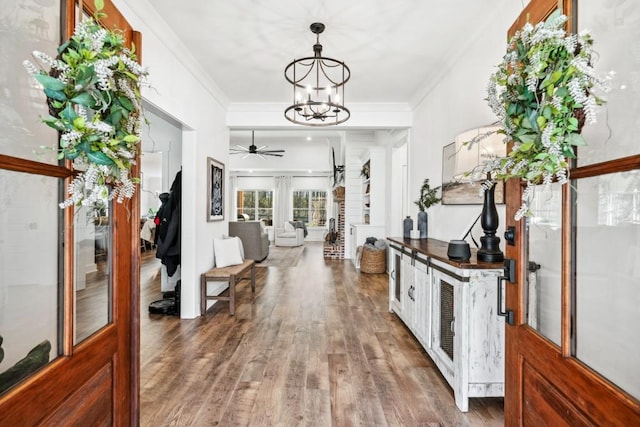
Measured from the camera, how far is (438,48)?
3.25 metres

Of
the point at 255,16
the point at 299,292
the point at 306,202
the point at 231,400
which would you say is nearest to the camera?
the point at 231,400

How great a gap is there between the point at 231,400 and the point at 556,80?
2377 millimetres

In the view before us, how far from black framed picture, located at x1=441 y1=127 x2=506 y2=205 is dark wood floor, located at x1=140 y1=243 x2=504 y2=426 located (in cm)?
143

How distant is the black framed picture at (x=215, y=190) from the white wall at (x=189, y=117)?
0.34 feet

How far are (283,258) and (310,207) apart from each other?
190 inches

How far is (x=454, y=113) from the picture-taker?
3.33 metres

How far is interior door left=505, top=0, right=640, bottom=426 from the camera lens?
2.76 ft

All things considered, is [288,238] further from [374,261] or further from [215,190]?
[215,190]

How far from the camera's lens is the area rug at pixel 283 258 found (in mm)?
7273

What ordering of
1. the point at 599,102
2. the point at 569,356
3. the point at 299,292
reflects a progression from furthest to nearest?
the point at 299,292
the point at 569,356
the point at 599,102

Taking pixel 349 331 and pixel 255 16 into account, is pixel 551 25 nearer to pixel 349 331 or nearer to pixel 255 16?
pixel 255 16

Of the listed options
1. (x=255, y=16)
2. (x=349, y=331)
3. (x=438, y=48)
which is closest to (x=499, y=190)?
(x=438, y=48)

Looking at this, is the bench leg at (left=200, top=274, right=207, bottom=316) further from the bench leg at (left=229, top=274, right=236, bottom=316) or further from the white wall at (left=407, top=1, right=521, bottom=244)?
the white wall at (left=407, top=1, right=521, bottom=244)

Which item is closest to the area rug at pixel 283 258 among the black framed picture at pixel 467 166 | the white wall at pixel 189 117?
the white wall at pixel 189 117
